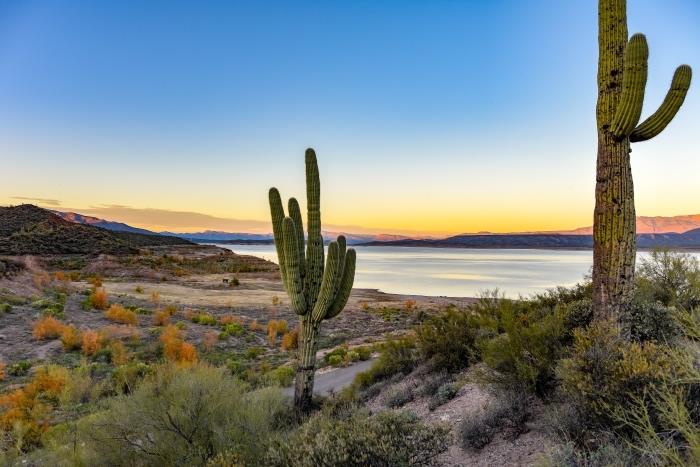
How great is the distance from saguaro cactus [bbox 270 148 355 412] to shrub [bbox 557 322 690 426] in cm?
463

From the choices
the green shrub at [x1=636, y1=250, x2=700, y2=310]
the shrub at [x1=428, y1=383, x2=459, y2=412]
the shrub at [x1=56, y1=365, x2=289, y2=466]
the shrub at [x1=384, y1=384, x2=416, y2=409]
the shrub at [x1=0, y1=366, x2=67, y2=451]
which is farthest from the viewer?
the green shrub at [x1=636, y1=250, x2=700, y2=310]

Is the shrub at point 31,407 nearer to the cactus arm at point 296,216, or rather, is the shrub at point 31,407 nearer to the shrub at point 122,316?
the cactus arm at point 296,216

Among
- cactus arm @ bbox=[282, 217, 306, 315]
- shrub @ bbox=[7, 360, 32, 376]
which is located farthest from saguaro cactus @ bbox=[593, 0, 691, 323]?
shrub @ bbox=[7, 360, 32, 376]

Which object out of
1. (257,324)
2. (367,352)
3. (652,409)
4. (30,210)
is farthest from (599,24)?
(30,210)

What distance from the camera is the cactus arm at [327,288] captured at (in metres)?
8.38

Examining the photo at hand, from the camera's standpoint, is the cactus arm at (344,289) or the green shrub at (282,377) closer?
the cactus arm at (344,289)

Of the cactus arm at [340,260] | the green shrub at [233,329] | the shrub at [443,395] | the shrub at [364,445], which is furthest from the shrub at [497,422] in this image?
the green shrub at [233,329]

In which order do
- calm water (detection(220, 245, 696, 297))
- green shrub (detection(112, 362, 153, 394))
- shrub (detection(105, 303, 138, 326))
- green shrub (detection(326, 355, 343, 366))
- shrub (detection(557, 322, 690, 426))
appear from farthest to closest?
calm water (detection(220, 245, 696, 297))
shrub (detection(105, 303, 138, 326))
green shrub (detection(326, 355, 343, 366))
green shrub (detection(112, 362, 153, 394))
shrub (detection(557, 322, 690, 426))

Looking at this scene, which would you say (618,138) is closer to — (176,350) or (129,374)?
(129,374)

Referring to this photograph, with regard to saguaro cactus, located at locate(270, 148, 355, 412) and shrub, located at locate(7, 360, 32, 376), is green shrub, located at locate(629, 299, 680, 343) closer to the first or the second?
saguaro cactus, located at locate(270, 148, 355, 412)

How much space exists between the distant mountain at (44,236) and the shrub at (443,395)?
179ft

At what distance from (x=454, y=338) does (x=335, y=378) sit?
4.43 m

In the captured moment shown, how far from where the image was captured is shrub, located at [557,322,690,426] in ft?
13.3

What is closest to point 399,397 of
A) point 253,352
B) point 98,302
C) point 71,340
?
point 253,352
